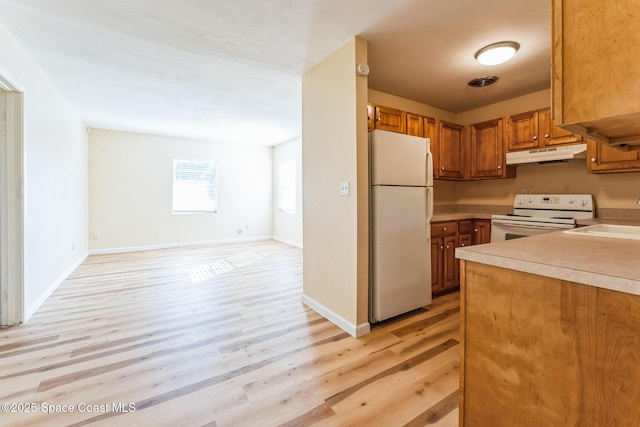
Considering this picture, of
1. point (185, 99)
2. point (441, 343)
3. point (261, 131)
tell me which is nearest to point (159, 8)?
point (185, 99)

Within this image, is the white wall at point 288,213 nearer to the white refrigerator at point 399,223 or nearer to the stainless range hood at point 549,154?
the white refrigerator at point 399,223

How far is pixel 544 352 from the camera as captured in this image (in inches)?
35.8

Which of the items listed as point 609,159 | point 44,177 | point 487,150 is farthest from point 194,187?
point 609,159

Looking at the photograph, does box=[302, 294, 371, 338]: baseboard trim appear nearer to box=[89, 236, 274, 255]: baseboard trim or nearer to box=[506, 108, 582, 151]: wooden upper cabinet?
box=[506, 108, 582, 151]: wooden upper cabinet

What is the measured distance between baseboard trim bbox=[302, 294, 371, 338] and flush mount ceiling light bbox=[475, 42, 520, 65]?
99.0 inches

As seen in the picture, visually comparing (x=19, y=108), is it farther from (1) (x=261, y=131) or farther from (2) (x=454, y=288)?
(2) (x=454, y=288)

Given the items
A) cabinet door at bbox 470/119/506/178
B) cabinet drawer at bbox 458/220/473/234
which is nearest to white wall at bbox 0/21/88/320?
cabinet drawer at bbox 458/220/473/234

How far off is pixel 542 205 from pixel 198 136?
20.0 ft

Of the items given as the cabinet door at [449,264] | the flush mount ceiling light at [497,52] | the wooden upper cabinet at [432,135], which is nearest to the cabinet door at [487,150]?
the wooden upper cabinet at [432,135]

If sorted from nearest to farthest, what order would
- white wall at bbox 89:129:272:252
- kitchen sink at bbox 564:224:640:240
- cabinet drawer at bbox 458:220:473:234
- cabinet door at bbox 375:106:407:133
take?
kitchen sink at bbox 564:224:640:240 → cabinet door at bbox 375:106:407:133 → cabinet drawer at bbox 458:220:473:234 → white wall at bbox 89:129:272:252

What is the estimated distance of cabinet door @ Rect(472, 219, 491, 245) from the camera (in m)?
3.27

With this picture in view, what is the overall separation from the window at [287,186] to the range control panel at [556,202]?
14.4ft

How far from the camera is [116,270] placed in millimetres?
4250

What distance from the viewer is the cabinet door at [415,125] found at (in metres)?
3.11
